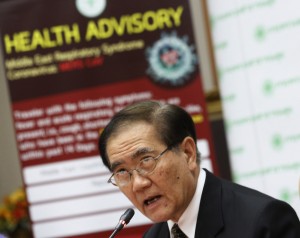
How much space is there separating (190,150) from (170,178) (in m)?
0.17

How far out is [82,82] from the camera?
212 inches

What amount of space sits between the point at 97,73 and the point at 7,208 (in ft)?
5.64

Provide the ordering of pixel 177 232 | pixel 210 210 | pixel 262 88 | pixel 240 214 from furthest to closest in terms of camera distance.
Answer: pixel 262 88 → pixel 177 232 → pixel 210 210 → pixel 240 214

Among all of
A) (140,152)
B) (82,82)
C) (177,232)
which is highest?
(82,82)

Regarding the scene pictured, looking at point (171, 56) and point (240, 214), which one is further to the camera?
point (171, 56)

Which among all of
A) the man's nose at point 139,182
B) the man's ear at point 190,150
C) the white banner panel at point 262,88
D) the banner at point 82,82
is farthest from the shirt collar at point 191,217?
the banner at point 82,82

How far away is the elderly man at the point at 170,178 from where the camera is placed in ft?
8.65

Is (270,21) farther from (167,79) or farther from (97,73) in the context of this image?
(97,73)

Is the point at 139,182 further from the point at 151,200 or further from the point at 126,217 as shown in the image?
the point at 126,217

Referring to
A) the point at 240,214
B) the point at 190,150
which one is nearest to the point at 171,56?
the point at 190,150

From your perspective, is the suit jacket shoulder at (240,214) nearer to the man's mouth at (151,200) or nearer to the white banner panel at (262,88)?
the man's mouth at (151,200)

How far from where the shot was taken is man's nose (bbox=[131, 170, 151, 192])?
2.62 m

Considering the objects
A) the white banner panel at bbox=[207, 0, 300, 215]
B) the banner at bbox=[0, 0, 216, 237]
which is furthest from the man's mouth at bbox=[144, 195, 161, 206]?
the banner at bbox=[0, 0, 216, 237]

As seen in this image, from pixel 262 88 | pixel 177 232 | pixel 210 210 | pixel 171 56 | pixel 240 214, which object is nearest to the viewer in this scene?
pixel 240 214
